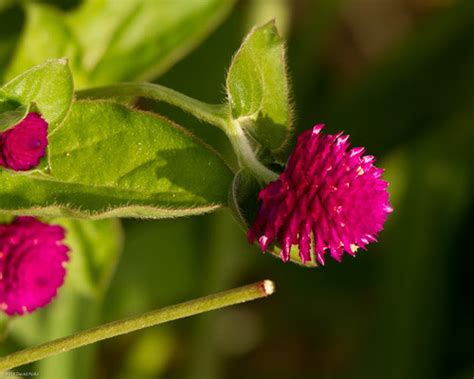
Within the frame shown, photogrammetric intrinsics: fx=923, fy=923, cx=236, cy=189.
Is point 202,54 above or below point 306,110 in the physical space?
above

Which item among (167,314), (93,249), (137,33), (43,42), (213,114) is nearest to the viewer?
(167,314)

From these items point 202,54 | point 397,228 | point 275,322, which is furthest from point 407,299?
point 202,54

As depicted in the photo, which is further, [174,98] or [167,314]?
[174,98]

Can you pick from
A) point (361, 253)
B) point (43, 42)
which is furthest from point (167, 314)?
point (361, 253)

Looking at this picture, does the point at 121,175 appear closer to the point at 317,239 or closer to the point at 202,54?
the point at 317,239

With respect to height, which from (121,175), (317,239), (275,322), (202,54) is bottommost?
(317,239)

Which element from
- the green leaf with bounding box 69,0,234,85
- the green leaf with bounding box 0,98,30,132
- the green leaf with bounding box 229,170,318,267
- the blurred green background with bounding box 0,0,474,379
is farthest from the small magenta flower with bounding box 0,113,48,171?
the blurred green background with bounding box 0,0,474,379

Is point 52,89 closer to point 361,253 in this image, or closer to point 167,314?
point 167,314

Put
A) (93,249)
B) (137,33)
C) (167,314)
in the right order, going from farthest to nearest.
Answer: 1. (137,33)
2. (93,249)
3. (167,314)
